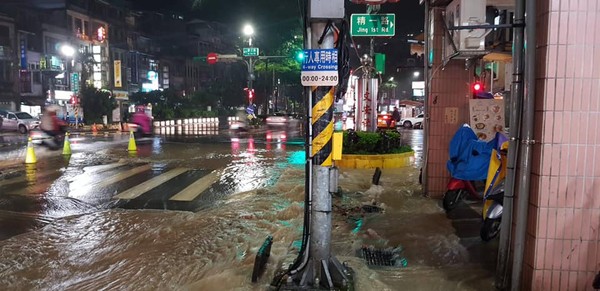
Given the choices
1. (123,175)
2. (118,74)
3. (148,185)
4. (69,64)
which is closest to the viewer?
(148,185)

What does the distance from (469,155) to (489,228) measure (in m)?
1.36

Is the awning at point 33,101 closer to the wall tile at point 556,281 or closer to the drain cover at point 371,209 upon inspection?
the drain cover at point 371,209

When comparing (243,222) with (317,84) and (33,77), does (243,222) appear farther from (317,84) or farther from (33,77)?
(33,77)

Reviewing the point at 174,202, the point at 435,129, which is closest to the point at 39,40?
the point at 174,202

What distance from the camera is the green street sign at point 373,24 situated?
11.7m

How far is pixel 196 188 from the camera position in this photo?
10742mm

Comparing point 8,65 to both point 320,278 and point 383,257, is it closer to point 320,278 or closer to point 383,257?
point 383,257

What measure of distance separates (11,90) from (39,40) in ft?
20.7

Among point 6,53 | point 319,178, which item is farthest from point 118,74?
point 319,178

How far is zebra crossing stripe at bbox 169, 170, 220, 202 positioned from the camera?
9.78 meters

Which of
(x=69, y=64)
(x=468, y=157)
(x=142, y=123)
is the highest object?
(x=69, y=64)

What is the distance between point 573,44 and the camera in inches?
162

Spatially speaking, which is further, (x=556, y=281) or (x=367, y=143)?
(x=367, y=143)

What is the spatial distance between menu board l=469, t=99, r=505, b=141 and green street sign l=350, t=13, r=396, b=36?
4.02 metres
